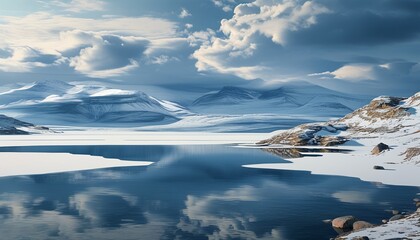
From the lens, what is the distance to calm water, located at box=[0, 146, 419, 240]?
30281 mm

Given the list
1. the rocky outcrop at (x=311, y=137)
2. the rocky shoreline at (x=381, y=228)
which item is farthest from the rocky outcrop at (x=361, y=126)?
the rocky shoreline at (x=381, y=228)

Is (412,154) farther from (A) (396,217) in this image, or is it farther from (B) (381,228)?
(B) (381,228)

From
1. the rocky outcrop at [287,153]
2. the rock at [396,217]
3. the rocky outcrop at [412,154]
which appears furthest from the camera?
the rocky outcrop at [287,153]

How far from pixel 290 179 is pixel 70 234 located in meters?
31.0

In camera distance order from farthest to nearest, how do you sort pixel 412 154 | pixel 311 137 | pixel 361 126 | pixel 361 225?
pixel 361 126 < pixel 311 137 < pixel 412 154 < pixel 361 225

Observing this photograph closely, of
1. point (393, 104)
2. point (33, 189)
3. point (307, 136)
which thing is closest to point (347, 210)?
point (33, 189)

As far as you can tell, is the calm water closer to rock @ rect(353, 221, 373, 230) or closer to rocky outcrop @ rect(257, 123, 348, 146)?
rock @ rect(353, 221, 373, 230)

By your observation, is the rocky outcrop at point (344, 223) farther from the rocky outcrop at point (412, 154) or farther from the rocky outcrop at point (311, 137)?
the rocky outcrop at point (311, 137)

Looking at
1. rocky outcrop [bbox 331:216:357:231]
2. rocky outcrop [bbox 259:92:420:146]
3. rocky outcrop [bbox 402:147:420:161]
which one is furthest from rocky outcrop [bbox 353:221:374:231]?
rocky outcrop [bbox 259:92:420:146]

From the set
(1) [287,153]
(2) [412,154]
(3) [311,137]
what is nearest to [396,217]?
(2) [412,154]

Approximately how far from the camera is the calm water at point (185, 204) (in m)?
30.3

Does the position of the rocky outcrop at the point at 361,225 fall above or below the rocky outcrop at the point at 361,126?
below

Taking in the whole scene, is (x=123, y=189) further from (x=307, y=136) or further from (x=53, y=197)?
(x=307, y=136)

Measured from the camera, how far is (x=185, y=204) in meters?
39.7
